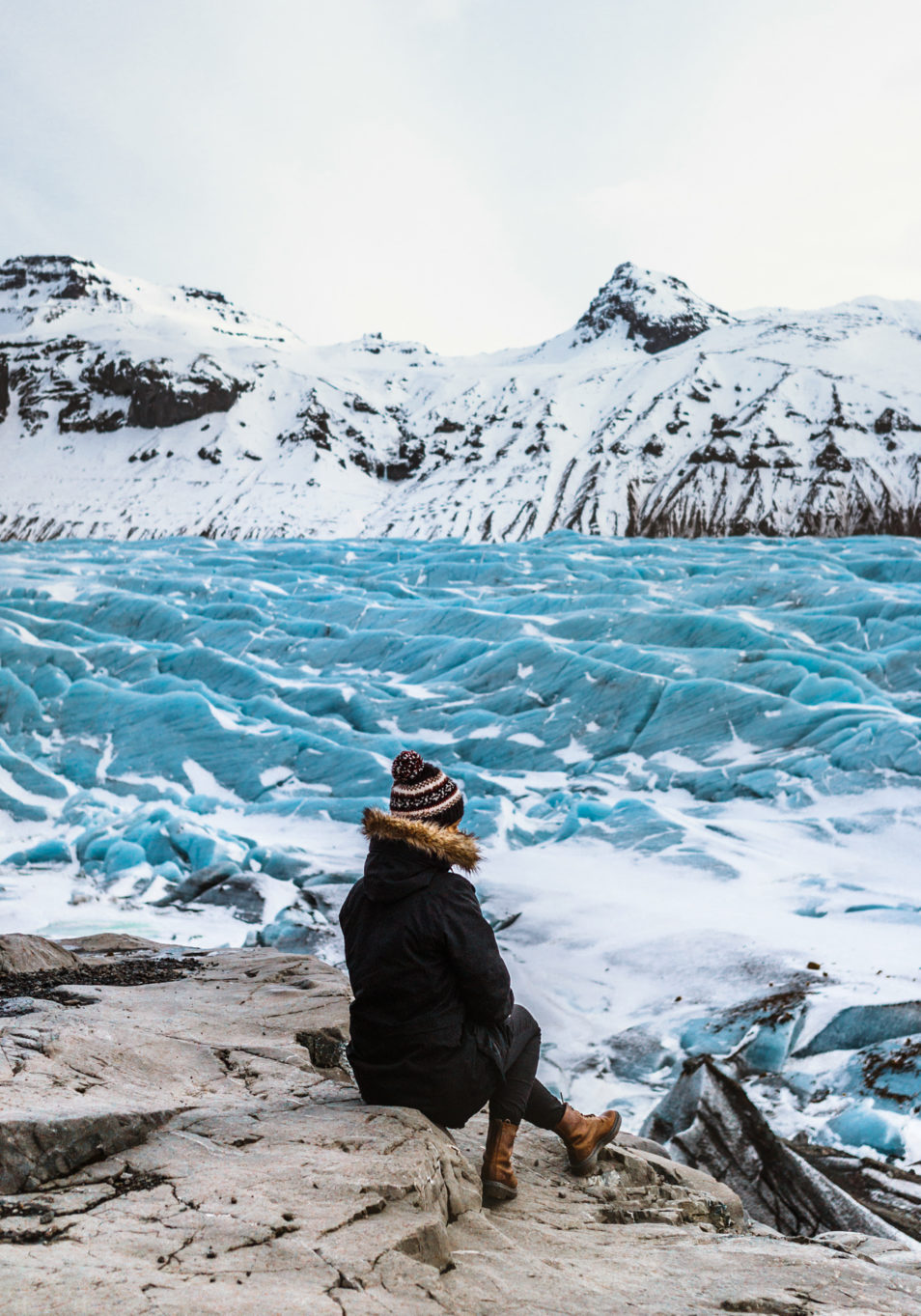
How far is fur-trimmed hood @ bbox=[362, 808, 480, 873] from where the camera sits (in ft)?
7.74

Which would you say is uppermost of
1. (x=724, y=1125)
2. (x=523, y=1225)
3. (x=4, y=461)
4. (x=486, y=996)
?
(x=4, y=461)

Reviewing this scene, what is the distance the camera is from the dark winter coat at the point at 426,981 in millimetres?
2295

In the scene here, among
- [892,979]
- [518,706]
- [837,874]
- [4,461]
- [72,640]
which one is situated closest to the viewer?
[892,979]

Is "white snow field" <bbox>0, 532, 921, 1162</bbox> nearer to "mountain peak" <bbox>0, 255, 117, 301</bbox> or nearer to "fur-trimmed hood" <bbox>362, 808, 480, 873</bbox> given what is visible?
"fur-trimmed hood" <bbox>362, 808, 480, 873</bbox>

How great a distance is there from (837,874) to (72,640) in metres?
11.2

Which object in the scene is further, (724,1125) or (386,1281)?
(724,1125)

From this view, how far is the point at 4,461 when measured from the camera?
172ft

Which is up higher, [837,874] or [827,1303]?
[827,1303]

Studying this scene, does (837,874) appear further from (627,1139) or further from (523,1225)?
(523,1225)

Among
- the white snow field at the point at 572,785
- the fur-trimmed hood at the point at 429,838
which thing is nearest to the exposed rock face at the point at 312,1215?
the fur-trimmed hood at the point at 429,838

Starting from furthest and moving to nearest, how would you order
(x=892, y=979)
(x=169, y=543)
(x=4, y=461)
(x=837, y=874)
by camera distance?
(x=4, y=461) < (x=169, y=543) < (x=837, y=874) < (x=892, y=979)

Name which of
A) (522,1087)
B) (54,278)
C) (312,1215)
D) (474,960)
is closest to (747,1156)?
(522,1087)

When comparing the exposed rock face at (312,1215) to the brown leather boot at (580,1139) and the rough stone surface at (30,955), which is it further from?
the rough stone surface at (30,955)

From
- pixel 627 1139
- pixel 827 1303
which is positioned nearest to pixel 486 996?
pixel 827 1303
